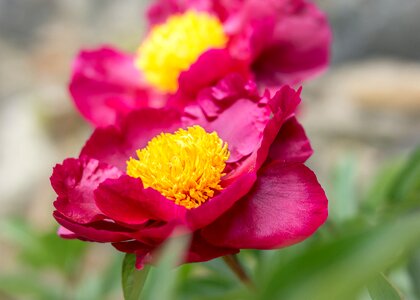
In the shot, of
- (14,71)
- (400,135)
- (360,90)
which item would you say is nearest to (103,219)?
(400,135)

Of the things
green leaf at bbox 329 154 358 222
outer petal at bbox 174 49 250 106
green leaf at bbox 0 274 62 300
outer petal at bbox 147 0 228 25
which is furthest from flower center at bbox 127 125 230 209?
green leaf at bbox 0 274 62 300

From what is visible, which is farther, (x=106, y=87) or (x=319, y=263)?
(x=106, y=87)

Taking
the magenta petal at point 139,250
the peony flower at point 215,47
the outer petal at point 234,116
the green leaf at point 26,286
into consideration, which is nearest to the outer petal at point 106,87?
the peony flower at point 215,47

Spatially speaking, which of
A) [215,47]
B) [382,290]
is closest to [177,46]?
[215,47]

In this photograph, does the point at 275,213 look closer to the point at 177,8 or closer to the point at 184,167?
the point at 184,167

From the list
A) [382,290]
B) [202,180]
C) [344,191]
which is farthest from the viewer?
[344,191]

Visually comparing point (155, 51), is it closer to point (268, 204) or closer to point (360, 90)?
point (268, 204)
